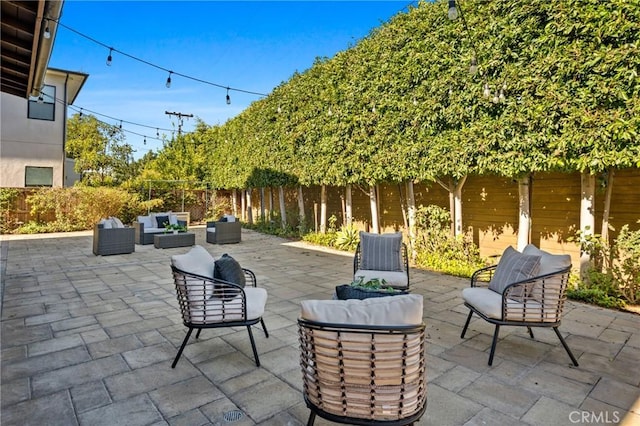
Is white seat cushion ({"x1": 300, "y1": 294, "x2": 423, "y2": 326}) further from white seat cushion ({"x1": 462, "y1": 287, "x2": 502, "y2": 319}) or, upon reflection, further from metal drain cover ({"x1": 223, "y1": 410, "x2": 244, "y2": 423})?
white seat cushion ({"x1": 462, "y1": 287, "x2": 502, "y2": 319})

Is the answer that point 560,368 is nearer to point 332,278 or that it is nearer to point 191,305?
point 191,305

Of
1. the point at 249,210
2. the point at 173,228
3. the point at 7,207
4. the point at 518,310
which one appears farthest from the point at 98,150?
the point at 518,310

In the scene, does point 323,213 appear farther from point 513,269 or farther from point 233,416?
point 233,416


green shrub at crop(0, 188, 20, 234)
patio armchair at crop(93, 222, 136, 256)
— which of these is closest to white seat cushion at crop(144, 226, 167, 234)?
patio armchair at crop(93, 222, 136, 256)

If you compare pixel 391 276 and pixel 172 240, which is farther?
pixel 172 240

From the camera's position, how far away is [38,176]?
12.8m

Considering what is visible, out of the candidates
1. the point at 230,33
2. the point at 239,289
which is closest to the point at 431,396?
the point at 239,289

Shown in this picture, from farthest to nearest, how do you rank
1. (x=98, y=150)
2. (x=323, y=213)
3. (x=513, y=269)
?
(x=98, y=150) < (x=323, y=213) < (x=513, y=269)

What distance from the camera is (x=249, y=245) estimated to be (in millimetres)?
9430

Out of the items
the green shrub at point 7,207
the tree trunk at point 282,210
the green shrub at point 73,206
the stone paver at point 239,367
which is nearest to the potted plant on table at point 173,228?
the tree trunk at point 282,210

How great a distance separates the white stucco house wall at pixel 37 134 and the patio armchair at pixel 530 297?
15.2 meters

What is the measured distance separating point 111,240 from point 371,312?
7610 millimetres

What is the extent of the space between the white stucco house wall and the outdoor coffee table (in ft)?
24.8

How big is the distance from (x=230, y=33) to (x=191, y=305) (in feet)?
27.4
